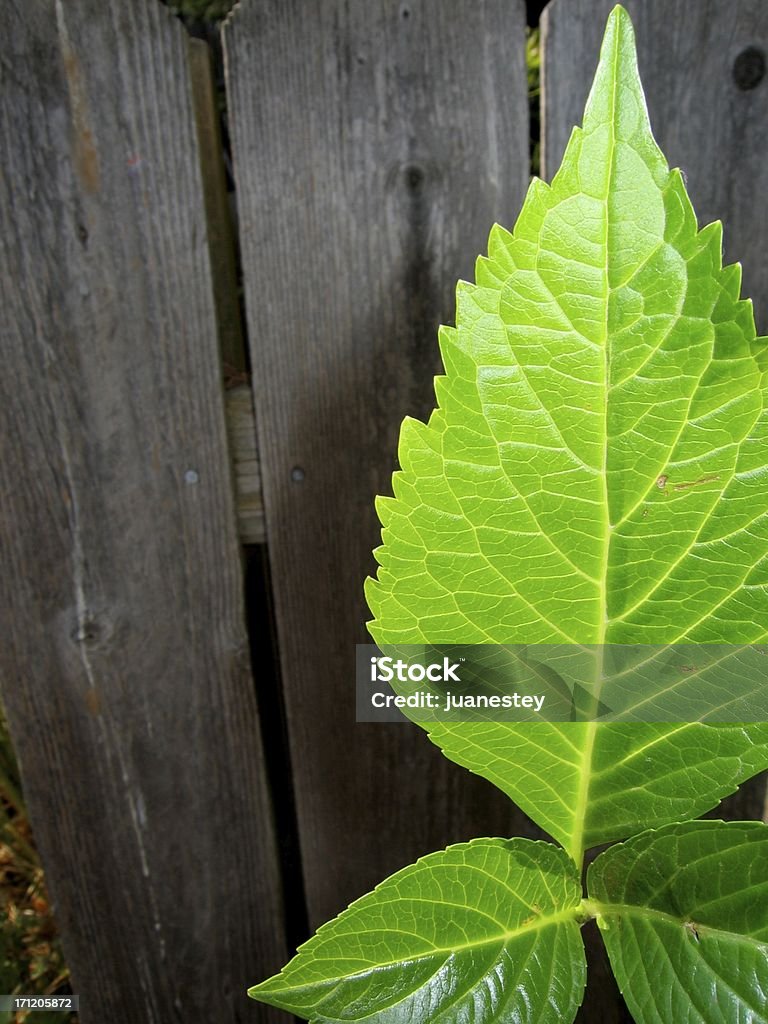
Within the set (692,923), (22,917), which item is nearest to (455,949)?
(692,923)

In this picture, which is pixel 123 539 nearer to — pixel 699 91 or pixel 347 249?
pixel 347 249

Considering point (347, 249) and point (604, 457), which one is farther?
point (347, 249)

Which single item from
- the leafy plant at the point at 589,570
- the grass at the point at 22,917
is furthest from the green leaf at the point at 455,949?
the grass at the point at 22,917

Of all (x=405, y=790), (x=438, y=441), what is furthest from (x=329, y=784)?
(x=438, y=441)

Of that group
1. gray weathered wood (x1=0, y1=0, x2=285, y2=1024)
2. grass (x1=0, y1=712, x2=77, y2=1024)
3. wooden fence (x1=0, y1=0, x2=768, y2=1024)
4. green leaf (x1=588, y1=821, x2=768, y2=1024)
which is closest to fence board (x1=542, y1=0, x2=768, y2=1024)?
wooden fence (x1=0, y1=0, x2=768, y2=1024)

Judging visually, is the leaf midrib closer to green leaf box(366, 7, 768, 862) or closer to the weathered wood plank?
green leaf box(366, 7, 768, 862)

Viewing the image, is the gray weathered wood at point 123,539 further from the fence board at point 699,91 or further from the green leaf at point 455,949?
the green leaf at point 455,949
